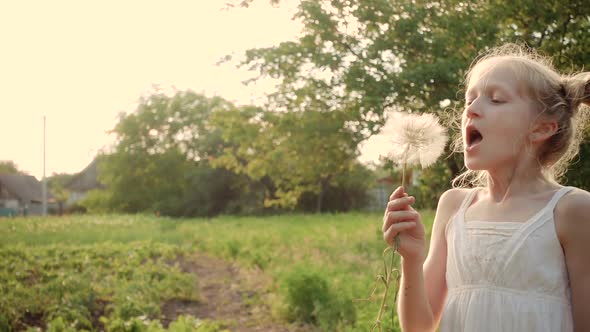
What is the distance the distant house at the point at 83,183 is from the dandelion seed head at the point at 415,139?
64209mm

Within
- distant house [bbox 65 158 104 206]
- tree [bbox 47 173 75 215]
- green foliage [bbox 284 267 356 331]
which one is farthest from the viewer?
distant house [bbox 65 158 104 206]

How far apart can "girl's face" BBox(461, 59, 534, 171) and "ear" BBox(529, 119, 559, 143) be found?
0.8 inches

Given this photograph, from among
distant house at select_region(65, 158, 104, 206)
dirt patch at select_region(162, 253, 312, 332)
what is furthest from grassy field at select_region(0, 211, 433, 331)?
distant house at select_region(65, 158, 104, 206)

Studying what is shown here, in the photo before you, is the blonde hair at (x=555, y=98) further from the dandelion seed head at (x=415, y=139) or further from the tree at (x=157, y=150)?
the tree at (x=157, y=150)

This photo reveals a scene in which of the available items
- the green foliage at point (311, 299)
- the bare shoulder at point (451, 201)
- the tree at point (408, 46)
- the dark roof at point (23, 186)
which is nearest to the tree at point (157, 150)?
the dark roof at point (23, 186)

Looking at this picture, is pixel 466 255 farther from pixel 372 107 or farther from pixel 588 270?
pixel 372 107

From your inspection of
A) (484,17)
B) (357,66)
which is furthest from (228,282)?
(484,17)

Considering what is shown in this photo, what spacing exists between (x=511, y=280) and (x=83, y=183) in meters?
66.1

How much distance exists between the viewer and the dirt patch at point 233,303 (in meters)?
6.41

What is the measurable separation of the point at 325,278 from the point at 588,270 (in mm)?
5070

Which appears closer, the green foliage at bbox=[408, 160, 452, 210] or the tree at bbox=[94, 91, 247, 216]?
the green foliage at bbox=[408, 160, 452, 210]

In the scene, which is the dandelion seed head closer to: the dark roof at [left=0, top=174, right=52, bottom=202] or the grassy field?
the grassy field

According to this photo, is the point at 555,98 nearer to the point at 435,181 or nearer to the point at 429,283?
the point at 429,283

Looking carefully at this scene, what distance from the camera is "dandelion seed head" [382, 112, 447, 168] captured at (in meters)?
1.67
